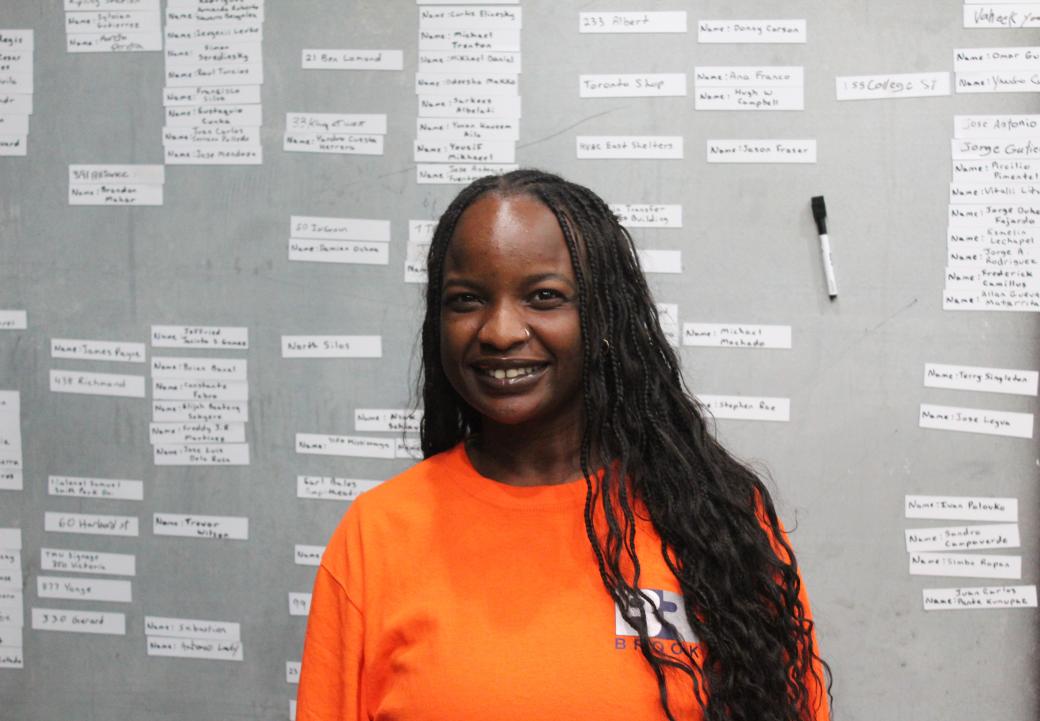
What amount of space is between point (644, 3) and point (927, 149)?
1.77 ft

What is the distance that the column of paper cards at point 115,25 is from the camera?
137 cm

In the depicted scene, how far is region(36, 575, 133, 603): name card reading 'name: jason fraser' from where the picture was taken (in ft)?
4.63

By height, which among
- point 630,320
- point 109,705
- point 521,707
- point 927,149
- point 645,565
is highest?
point 927,149

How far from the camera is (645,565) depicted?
77 centimetres

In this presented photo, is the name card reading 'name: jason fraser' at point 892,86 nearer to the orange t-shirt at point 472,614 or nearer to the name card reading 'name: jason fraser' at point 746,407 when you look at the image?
the name card reading 'name: jason fraser' at point 746,407

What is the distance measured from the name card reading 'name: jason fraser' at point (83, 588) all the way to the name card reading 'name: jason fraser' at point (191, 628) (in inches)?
2.7

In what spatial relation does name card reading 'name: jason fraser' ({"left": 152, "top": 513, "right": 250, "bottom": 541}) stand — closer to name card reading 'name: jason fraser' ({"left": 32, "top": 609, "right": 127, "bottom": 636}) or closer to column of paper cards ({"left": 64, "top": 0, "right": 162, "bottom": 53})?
name card reading 'name: jason fraser' ({"left": 32, "top": 609, "right": 127, "bottom": 636})

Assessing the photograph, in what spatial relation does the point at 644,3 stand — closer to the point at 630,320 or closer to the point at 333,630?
the point at 630,320

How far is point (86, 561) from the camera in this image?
55.9 inches

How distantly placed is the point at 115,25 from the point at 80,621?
43.6 inches

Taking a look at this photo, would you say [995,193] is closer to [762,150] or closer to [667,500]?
[762,150]

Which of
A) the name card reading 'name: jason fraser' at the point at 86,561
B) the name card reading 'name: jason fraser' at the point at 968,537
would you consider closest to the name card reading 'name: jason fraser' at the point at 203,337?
the name card reading 'name: jason fraser' at the point at 86,561

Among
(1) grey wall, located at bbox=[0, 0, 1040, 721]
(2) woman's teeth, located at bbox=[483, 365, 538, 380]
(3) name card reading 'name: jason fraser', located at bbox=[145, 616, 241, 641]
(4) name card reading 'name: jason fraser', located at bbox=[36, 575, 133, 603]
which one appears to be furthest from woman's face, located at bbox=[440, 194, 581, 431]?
(4) name card reading 'name: jason fraser', located at bbox=[36, 575, 133, 603]

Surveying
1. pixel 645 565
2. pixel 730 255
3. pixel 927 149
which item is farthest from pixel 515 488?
pixel 927 149
